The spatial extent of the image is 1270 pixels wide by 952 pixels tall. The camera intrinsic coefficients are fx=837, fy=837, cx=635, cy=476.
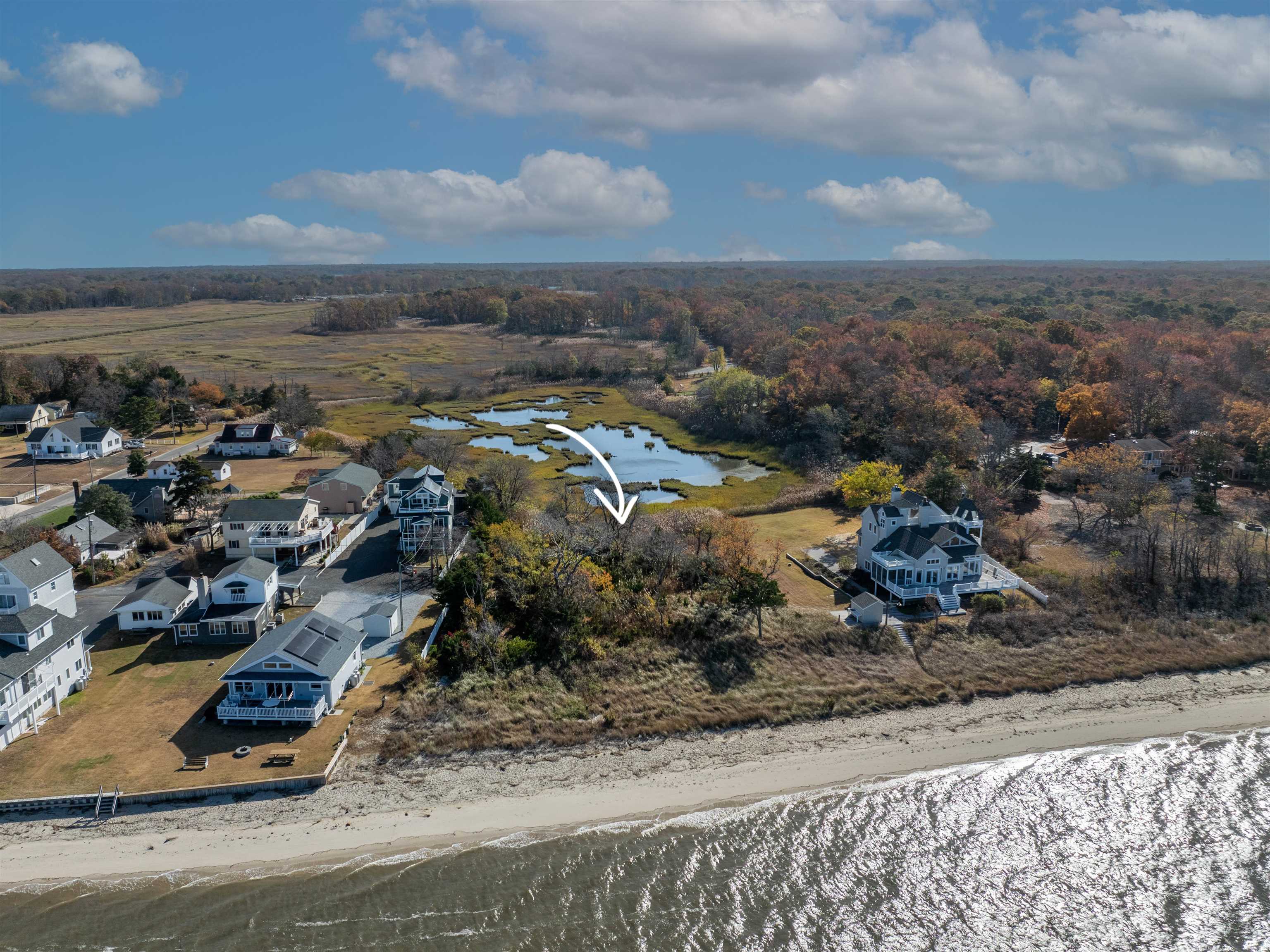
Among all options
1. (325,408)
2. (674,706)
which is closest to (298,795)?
(674,706)

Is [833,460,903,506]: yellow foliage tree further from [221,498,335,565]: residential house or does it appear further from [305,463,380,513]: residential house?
[221,498,335,565]: residential house

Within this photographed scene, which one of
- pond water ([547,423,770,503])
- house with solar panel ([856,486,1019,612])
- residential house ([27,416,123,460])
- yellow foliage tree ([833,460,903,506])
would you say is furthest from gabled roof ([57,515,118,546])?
yellow foliage tree ([833,460,903,506])

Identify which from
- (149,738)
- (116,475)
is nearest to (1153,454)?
(149,738)

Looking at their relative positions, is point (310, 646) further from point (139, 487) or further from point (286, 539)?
point (139, 487)

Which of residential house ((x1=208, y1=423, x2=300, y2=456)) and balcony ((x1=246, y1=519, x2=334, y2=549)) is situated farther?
residential house ((x1=208, y1=423, x2=300, y2=456))

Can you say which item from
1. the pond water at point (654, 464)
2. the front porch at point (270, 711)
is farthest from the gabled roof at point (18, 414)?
the front porch at point (270, 711)

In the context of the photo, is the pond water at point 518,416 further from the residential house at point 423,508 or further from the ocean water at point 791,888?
the ocean water at point 791,888
